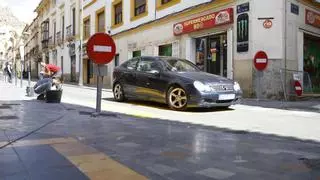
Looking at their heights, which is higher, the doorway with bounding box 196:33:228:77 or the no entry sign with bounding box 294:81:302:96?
the doorway with bounding box 196:33:228:77

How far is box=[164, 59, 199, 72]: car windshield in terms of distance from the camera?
12602mm

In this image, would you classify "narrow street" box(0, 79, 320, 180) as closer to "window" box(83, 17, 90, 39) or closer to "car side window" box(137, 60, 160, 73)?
"car side window" box(137, 60, 160, 73)

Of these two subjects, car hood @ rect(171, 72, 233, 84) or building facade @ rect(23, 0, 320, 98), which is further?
building facade @ rect(23, 0, 320, 98)

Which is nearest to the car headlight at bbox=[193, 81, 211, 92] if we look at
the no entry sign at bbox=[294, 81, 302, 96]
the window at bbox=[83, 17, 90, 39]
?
the no entry sign at bbox=[294, 81, 302, 96]

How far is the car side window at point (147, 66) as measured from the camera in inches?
510

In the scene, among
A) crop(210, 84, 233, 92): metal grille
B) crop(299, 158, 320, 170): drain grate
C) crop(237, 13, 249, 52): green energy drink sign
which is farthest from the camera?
crop(237, 13, 249, 52): green energy drink sign

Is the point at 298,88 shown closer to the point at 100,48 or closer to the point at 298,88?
the point at 298,88

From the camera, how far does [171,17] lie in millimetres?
21422

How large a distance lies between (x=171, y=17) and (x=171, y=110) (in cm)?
1012

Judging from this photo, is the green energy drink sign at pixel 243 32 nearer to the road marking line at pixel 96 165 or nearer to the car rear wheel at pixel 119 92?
the car rear wheel at pixel 119 92

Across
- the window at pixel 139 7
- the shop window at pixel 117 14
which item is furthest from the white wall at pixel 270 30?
the shop window at pixel 117 14

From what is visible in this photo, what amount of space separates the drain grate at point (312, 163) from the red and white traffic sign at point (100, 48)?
17.8ft

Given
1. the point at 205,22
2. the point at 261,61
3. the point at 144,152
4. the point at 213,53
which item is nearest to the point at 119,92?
the point at 261,61

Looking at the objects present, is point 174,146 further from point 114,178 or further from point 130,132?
point 114,178
